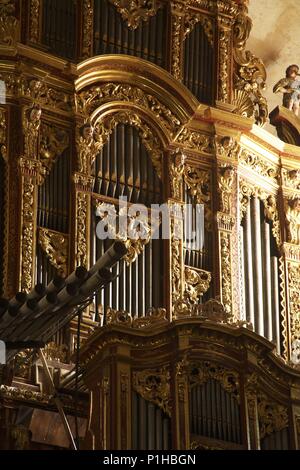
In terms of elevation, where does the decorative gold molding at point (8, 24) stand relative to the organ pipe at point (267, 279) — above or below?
above

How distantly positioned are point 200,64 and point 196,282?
401cm

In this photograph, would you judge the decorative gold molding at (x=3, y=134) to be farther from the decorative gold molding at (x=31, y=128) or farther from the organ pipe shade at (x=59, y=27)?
the organ pipe shade at (x=59, y=27)

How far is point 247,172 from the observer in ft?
108

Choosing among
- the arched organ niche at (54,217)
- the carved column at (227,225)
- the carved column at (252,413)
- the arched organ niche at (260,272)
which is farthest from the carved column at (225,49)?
the carved column at (252,413)

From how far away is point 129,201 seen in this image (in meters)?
31.3

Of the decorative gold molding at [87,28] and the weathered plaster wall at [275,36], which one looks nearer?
the decorative gold molding at [87,28]

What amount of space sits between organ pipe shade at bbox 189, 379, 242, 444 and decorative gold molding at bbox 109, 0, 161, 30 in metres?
8.03

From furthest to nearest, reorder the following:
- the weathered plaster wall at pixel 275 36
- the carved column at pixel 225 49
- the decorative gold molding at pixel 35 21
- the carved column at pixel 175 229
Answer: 1. the weathered plaster wall at pixel 275 36
2. the carved column at pixel 225 49
3. the decorative gold molding at pixel 35 21
4. the carved column at pixel 175 229

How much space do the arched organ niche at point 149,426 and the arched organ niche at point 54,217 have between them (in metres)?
3.94

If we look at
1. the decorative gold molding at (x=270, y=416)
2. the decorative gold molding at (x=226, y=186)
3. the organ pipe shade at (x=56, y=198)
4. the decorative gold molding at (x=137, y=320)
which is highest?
the decorative gold molding at (x=226, y=186)

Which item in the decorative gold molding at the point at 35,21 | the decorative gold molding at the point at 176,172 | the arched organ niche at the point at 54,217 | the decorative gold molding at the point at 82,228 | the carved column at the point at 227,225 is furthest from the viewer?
the decorative gold molding at the point at 176,172

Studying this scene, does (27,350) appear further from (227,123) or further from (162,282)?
(227,123)

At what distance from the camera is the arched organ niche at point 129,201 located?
3044 centimetres
